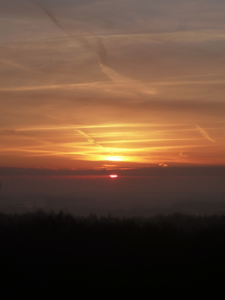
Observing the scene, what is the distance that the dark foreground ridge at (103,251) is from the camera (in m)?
9.53

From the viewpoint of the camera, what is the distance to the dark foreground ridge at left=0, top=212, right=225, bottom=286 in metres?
9.53

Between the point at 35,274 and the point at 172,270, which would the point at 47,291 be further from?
the point at 172,270

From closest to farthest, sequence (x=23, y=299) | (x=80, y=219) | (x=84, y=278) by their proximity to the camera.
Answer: (x=23, y=299) < (x=84, y=278) < (x=80, y=219)

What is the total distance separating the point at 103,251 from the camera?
416 inches

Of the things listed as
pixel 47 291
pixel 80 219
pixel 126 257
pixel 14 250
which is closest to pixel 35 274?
pixel 47 291

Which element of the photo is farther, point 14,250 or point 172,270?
point 14,250

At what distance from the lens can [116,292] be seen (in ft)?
29.4

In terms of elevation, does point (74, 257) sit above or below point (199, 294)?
above

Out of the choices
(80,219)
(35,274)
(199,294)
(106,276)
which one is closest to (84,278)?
(106,276)

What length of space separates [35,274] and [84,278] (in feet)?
3.67

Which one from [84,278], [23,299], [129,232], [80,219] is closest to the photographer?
[23,299]

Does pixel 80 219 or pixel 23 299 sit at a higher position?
pixel 80 219

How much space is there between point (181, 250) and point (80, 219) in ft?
14.4

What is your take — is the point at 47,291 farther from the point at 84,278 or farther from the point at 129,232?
the point at 129,232
